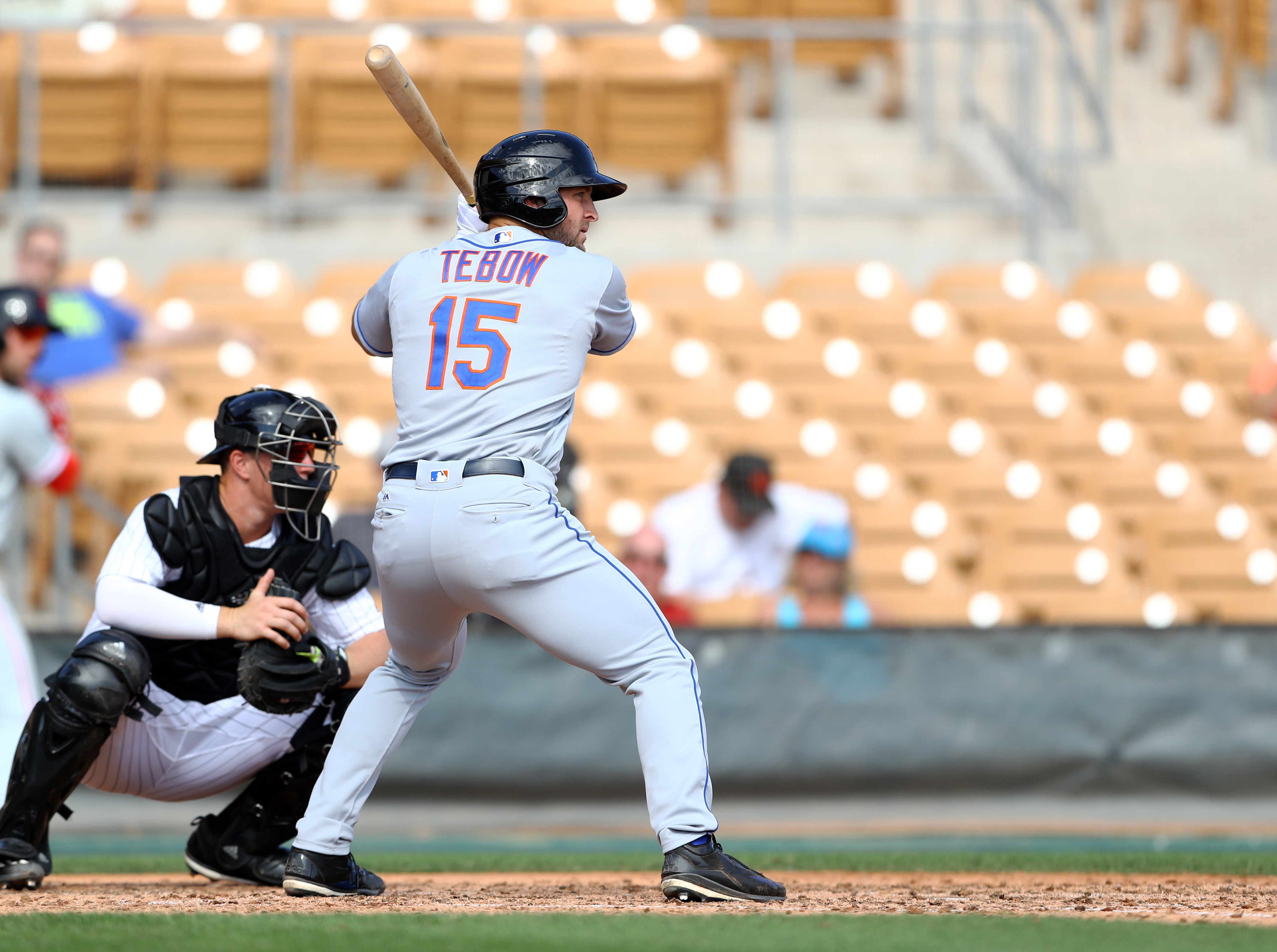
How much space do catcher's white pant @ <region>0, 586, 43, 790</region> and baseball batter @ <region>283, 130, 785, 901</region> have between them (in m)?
1.38

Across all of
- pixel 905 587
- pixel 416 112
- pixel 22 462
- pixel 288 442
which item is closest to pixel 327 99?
pixel 905 587

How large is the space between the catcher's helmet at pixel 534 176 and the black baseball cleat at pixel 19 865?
1881mm

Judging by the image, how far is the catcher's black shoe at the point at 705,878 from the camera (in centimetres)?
376

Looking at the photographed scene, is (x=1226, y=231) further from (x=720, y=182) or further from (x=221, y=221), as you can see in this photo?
(x=221, y=221)

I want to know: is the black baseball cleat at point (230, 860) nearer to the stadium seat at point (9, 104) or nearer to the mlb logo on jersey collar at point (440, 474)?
the mlb logo on jersey collar at point (440, 474)

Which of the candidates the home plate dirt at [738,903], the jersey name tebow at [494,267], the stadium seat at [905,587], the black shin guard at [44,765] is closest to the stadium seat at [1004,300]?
the stadium seat at [905,587]

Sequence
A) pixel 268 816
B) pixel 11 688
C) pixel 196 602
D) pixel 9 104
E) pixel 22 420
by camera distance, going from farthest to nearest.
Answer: pixel 9 104 → pixel 22 420 → pixel 11 688 → pixel 268 816 → pixel 196 602

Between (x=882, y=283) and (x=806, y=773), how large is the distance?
3682 millimetres

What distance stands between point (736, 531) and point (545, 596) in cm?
378

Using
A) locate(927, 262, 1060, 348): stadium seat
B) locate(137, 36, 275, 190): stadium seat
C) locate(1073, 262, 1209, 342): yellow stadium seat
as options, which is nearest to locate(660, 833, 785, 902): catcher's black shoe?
locate(927, 262, 1060, 348): stadium seat

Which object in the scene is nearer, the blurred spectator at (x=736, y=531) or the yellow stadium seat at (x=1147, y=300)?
the blurred spectator at (x=736, y=531)

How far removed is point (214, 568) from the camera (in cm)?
430

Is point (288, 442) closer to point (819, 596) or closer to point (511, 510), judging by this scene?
point (511, 510)

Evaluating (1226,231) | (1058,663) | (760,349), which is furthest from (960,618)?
(1226,231)
